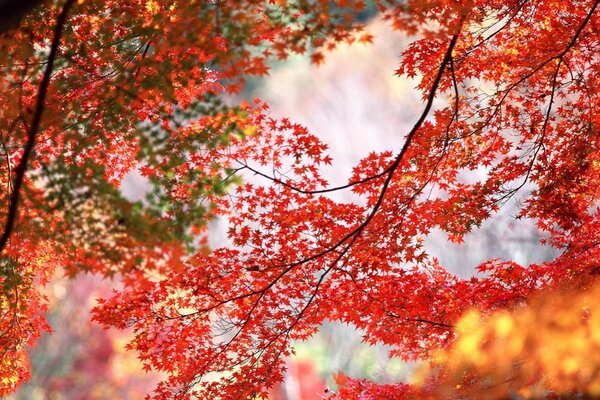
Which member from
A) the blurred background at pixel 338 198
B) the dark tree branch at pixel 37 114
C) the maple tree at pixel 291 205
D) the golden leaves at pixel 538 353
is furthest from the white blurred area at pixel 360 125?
the dark tree branch at pixel 37 114

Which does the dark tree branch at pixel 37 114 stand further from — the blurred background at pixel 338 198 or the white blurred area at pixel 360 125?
the white blurred area at pixel 360 125

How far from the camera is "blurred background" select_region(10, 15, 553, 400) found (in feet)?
52.9

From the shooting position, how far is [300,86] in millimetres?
23578

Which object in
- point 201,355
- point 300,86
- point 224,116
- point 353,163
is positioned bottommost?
point 201,355

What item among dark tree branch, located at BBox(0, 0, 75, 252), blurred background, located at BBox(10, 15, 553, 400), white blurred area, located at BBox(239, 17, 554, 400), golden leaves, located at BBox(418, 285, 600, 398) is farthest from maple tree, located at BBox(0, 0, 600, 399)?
white blurred area, located at BBox(239, 17, 554, 400)

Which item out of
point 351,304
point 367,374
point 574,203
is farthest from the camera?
point 367,374

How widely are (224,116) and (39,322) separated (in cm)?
338

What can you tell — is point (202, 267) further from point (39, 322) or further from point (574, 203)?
point (574, 203)

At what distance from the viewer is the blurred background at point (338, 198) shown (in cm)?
1612

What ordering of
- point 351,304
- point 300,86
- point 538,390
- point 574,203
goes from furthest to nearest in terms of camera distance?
Result: 1. point 300,86
2. point 574,203
3. point 351,304
4. point 538,390

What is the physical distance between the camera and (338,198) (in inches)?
776

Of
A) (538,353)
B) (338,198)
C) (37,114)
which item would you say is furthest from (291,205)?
(338,198)

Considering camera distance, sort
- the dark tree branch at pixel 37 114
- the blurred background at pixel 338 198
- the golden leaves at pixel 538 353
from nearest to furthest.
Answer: the dark tree branch at pixel 37 114 → the golden leaves at pixel 538 353 → the blurred background at pixel 338 198

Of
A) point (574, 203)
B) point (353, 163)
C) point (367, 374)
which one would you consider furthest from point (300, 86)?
point (574, 203)
